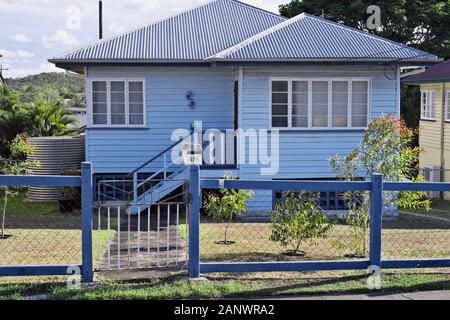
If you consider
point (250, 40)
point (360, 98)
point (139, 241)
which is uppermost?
point (250, 40)

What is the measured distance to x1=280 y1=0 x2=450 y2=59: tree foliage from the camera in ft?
105

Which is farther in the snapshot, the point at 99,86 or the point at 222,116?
the point at 222,116

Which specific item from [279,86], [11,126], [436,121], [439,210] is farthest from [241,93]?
[436,121]

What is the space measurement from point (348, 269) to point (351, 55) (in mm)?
8660

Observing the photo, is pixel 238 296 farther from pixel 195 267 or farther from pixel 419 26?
pixel 419 26

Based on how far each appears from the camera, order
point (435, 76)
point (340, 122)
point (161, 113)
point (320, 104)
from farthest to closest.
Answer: point (435, 76)
point (161, 113)
point (340, 122)
point (320, 104)

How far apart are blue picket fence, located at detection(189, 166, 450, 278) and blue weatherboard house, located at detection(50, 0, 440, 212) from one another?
7.46m

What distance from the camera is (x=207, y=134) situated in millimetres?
17125

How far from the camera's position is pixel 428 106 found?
2477cm

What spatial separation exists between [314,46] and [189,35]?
3.98 metres

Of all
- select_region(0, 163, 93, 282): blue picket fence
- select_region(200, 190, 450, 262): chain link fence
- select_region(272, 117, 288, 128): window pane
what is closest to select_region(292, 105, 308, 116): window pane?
select_region(272, 117, 288, 128): window pane

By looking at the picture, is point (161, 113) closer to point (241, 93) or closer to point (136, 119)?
point (136, 119)

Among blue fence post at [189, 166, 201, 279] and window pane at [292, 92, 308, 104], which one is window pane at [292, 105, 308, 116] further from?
blue fence post at [189, 166, 201, 279]

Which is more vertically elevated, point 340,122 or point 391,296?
point 340,122
